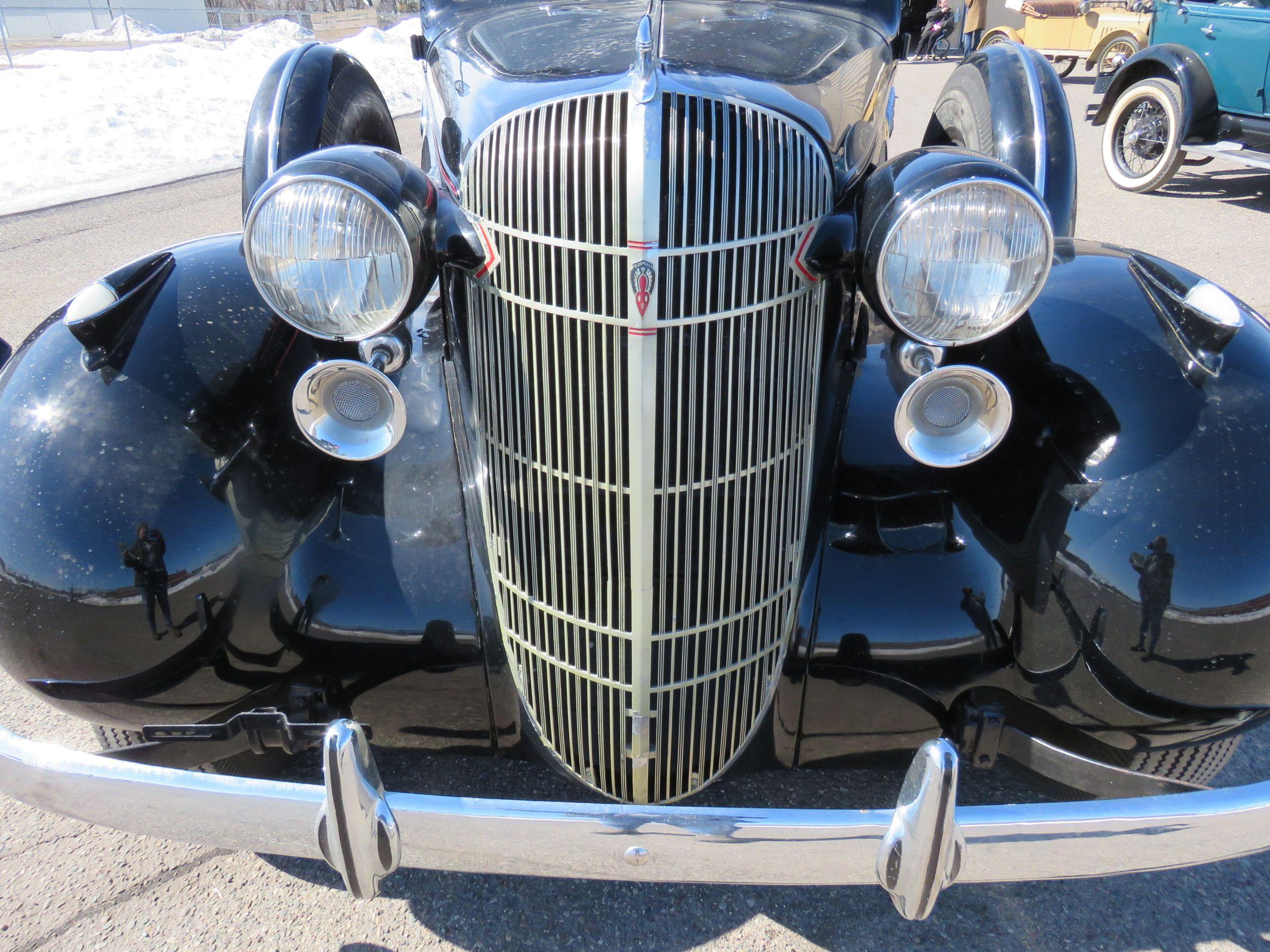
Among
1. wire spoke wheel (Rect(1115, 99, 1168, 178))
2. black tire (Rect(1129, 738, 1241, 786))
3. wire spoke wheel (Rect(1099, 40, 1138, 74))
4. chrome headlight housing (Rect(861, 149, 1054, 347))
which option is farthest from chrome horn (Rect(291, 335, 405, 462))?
wire spoke wheel (Rect(1099, 40, 1138, 74))

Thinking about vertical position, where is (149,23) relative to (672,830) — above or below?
below

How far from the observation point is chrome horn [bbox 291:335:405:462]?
169 cm

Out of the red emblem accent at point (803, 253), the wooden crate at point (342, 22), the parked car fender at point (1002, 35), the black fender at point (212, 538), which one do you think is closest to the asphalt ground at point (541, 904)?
the black fender at point (212, 538)

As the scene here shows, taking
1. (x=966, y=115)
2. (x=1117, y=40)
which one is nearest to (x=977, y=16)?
(x=1117, y=40)

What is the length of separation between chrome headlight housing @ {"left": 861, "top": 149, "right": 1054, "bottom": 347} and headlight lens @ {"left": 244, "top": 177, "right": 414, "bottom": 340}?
812 mm

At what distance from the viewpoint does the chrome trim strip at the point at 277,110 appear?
263 cm

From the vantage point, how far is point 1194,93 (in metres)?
8.01

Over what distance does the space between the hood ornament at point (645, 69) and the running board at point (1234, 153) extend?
314 inches

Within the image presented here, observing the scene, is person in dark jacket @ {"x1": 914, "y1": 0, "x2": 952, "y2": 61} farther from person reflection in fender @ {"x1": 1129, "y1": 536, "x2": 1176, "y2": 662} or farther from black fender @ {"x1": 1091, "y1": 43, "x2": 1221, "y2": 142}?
black fender @ {"x1": 1091, "y1": 43, "x2": 1221, "y2": 142}

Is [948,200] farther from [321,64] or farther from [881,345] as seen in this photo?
[321,64]

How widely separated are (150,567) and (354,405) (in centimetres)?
47

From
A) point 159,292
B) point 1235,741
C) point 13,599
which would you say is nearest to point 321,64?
point 159,292

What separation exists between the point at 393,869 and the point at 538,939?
63 cm

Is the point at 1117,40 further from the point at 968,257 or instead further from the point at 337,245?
the point at 337,245
